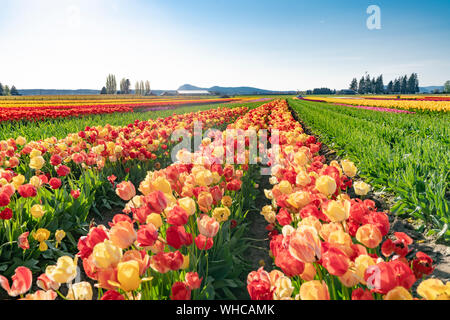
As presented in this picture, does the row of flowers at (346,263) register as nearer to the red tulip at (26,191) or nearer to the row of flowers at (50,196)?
the row of flowers at (50,196)

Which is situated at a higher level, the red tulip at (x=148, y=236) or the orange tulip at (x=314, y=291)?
the red tulip at (x=148, y=236)

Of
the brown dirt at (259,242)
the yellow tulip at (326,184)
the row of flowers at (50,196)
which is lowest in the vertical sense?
the brown dirt at (259,242)

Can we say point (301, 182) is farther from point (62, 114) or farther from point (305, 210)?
point (62, 114)

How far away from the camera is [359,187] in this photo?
1797mm

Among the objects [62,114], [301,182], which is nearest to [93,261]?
[301,182]

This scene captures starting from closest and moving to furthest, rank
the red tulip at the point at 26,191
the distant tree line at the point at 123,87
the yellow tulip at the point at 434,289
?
the yellow tulip at the point at 434,289, the red tulip at the point at 26,191, the distant tree line at the point at 123,87

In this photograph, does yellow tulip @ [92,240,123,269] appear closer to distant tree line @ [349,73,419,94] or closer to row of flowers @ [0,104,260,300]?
row of flowers @ [0,104,260,300]

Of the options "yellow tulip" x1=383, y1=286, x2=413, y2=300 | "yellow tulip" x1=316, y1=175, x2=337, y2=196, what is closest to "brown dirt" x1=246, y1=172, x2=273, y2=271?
"yellow tulip" x1=316, y1=175, x2=337, y2=196

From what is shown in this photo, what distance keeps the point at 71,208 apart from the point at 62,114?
13083mm

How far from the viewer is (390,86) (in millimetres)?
114625

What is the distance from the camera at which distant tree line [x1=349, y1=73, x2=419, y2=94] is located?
359 ft

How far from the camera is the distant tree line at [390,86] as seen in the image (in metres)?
110

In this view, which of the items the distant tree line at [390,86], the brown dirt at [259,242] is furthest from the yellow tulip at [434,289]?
the distant tree line at [390,86]

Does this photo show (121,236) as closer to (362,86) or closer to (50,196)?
(50,196)
